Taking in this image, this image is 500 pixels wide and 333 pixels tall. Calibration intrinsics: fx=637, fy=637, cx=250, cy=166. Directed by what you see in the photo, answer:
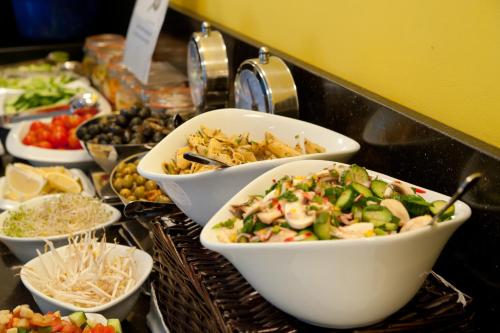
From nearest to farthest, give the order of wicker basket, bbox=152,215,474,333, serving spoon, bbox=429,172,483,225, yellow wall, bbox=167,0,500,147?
serving spoon, bbox=429,172,483,225, wicker basket, bbox=152,215,474,333, yellow wall, bbox=167,0,500,147

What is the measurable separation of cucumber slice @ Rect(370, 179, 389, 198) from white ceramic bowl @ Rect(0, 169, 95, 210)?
106cm

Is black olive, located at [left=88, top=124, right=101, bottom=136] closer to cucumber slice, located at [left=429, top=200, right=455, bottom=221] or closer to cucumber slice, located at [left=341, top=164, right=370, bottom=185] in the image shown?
cucumber slice, located at [left=341, top=164, right=370, bottom=185]

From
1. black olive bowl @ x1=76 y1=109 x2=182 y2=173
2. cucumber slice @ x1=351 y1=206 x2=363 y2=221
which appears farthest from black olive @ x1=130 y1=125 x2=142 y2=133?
cucumber slice @ x1=351 y1=206 x2=363 y2=221

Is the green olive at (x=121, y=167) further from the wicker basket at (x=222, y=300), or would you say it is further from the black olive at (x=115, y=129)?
the wicker basket at (x=222, y=300)

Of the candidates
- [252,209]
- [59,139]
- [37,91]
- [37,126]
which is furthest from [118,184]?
[37,91]

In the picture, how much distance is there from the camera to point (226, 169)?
1.00 m

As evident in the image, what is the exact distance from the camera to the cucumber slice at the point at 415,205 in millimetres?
833

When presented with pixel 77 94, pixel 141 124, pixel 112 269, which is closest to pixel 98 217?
pixel 112 269

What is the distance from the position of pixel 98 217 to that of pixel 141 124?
1.45 ft

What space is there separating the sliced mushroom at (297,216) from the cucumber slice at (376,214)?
0.25ft

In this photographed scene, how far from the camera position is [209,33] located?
1.76m

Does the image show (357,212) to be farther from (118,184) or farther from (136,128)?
(136,128)

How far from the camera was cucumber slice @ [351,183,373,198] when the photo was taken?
2.80 ft

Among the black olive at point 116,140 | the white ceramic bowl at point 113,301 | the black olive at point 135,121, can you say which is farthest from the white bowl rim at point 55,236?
the black olive at point 135,121
